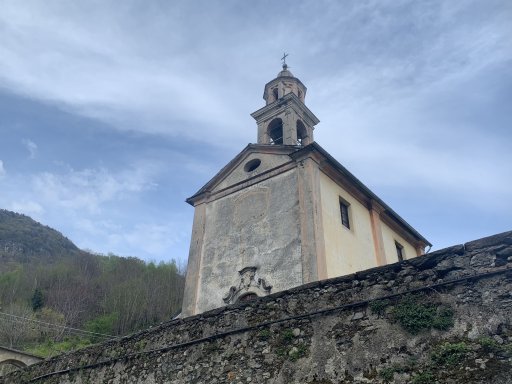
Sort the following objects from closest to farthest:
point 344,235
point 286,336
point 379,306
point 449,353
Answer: point 449,353 → point 379,306 → point 286,336 → point 344,235

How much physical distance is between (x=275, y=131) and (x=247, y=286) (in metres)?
8.23

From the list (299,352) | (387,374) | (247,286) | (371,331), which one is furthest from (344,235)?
(387,374)

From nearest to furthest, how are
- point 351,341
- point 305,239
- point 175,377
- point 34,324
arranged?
point 351,341 → point 175,377 → point 305,239 → point 34,324

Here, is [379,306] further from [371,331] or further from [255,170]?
[255,170]

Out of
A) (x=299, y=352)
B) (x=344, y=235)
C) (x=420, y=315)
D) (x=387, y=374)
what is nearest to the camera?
(x=387, y=374)

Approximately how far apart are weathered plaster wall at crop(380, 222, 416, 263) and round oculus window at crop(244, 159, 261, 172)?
5.62 metres

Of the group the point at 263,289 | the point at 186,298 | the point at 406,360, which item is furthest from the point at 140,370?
the point at 186,298

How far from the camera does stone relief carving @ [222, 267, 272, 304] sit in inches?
570

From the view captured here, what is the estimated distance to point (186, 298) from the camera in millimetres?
16312

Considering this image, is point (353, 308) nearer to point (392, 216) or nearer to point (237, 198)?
point (237, 198)

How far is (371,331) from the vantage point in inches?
225

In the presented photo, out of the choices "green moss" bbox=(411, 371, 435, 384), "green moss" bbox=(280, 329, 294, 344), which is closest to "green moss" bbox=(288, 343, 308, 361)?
"green moss" bbox=(280, 329, 294, 344)

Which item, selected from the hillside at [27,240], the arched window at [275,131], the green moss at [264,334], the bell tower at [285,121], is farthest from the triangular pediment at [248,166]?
the hillside at [27,240]

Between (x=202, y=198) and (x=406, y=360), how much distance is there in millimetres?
13915
